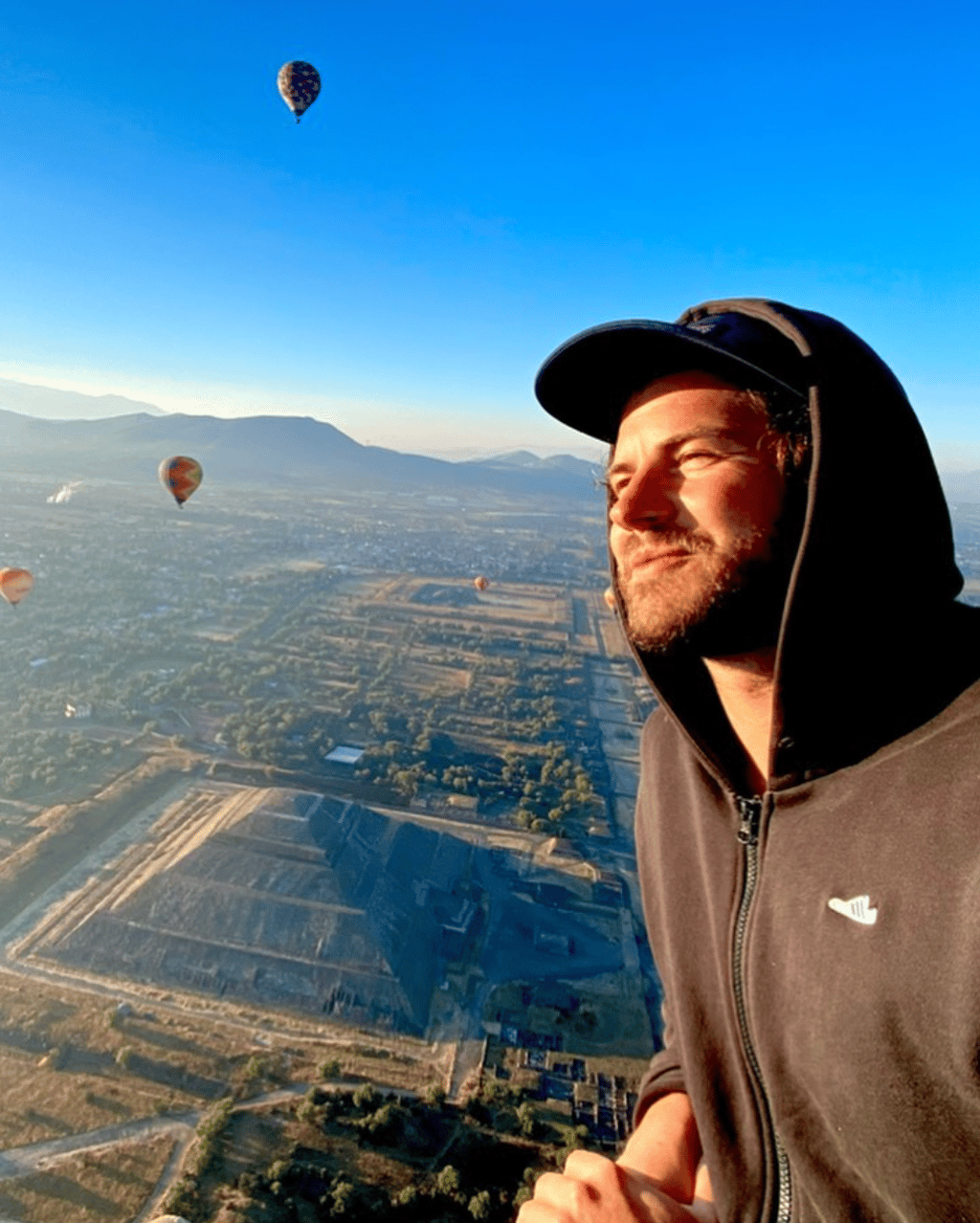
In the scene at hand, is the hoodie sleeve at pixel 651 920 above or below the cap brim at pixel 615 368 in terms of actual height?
below

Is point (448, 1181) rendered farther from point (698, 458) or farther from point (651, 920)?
point (698, 458)

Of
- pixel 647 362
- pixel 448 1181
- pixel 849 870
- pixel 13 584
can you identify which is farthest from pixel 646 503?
pixel 13 584

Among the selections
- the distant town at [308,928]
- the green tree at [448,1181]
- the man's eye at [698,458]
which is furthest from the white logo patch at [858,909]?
the green tree at [448,1181]

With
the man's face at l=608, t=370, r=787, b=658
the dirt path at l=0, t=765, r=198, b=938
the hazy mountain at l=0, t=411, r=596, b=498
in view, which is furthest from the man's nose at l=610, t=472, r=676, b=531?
the hazy mountain at l=0, t=411, r=596, b=498

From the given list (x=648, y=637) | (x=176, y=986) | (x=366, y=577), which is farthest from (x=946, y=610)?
(x=366, y=577)

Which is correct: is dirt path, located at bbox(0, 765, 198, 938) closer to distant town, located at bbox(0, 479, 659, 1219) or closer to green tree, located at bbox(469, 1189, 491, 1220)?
distant town, located at bbox(0, 479, 659, 1219)

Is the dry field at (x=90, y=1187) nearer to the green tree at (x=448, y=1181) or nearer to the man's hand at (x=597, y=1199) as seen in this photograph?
the green tree at (x=448, y=1181)

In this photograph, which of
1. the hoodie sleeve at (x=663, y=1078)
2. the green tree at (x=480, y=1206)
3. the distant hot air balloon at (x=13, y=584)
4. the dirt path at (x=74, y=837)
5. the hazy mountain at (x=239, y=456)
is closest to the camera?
the hoodie sleeve at (x=663, y=1078)
